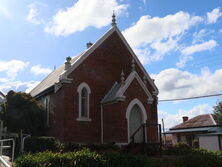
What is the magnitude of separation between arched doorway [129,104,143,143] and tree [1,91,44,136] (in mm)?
7281

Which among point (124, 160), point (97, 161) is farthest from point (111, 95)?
point (97, 161)

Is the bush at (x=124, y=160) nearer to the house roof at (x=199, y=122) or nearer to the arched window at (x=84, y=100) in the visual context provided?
the arched window at (x=84, y=100)

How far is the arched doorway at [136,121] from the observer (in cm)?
2117

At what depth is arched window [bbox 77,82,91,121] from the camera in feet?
69.0

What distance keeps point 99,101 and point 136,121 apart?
10.6 ft

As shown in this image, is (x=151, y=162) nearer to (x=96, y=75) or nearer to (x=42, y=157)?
(x=42, y=157)

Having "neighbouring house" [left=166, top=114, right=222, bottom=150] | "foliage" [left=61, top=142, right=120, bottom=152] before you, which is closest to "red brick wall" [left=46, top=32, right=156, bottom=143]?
"foliage" [left=61, top=142, right=120, bottom=152]

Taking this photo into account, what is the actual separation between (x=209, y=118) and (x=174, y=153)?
24.0 metres

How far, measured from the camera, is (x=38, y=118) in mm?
22328

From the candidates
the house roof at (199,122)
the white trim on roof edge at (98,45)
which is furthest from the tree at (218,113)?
the white trim on roof edge at (98,45)

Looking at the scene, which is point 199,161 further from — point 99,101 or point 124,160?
point 99,101

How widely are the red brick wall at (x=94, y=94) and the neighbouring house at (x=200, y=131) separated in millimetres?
14640

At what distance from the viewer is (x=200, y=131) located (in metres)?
39.0

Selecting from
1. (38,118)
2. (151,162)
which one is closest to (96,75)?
(38,118)
